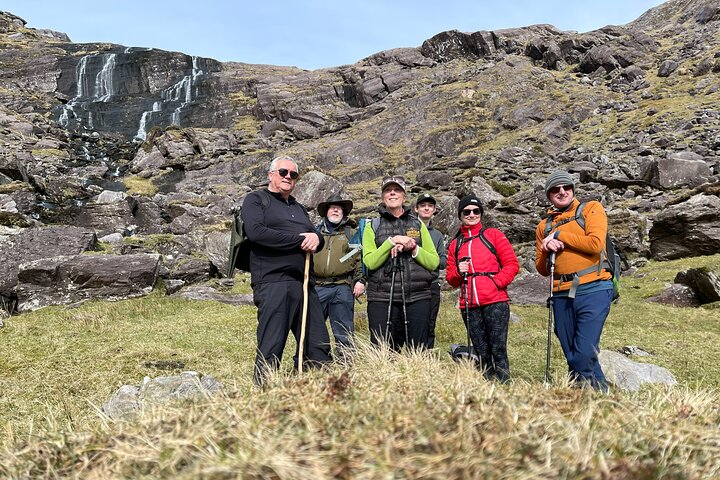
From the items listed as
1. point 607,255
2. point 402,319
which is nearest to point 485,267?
point 402,319

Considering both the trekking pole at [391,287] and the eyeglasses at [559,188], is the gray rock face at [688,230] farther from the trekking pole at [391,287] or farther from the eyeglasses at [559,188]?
the trekking pole at [391,287]

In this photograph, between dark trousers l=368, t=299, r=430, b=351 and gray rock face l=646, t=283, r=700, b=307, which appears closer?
dark trousers l=368, t=299, r=430, b=351

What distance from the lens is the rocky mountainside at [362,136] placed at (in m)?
21.7

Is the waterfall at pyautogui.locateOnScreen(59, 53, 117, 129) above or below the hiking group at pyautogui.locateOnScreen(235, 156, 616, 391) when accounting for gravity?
above

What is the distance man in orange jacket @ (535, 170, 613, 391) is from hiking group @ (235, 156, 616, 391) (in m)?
0.01

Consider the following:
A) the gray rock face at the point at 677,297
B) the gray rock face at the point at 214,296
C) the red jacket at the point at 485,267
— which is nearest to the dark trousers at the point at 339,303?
the red jacket at the point at 485,267

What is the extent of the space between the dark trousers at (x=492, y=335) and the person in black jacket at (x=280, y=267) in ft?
6.68

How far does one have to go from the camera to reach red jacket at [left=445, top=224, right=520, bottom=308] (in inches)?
241

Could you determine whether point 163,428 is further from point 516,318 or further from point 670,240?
point 670,240

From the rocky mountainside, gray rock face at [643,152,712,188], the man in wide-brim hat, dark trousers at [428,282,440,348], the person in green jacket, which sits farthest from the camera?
gray rock face at [643,152,712,188]

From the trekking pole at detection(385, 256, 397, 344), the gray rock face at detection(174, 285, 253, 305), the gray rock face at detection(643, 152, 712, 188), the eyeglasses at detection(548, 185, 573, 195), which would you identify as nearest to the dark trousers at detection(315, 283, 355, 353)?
the trekking pole at detection(385, 256, 397, 344)

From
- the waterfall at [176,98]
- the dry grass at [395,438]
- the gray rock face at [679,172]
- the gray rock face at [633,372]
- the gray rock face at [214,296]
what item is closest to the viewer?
the dry grass at [395,438]

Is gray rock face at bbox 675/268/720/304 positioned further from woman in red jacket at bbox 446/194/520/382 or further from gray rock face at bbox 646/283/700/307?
woman in red jacket at bbox 446/194/520/382

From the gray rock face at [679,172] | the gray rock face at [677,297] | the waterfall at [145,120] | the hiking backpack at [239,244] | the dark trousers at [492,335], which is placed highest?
the waterfall at [145,120]
